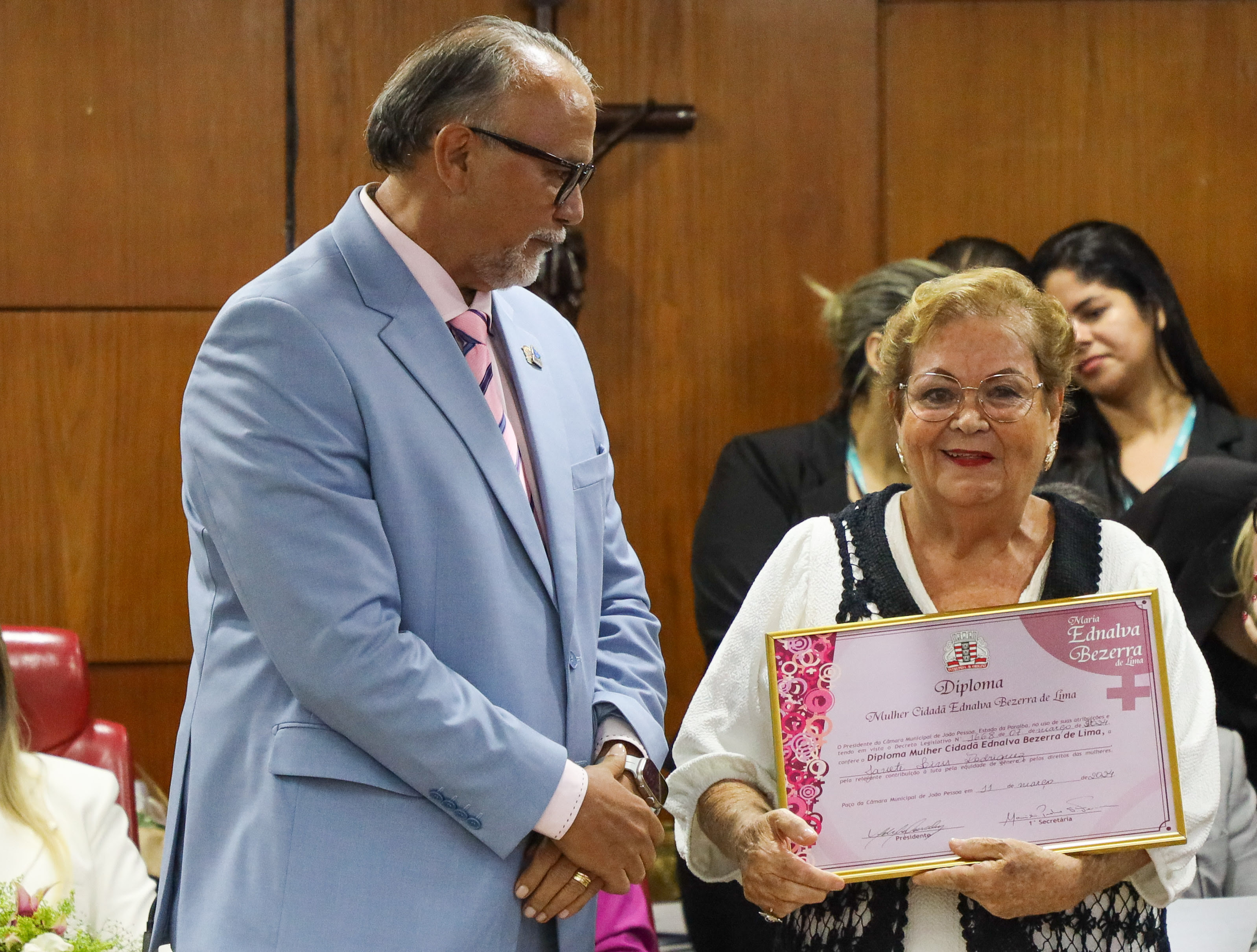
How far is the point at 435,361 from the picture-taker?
166cm

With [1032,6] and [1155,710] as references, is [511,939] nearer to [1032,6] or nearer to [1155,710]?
[1155,710]

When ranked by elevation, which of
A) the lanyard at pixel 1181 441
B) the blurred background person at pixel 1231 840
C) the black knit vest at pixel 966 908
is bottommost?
the blurred background person at pixel 1231 840

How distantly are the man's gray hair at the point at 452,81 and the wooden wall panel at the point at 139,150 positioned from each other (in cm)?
183

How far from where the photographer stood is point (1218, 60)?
369 cm

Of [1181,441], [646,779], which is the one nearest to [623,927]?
[646,779]

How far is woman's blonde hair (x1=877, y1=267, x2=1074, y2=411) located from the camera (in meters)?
1.74

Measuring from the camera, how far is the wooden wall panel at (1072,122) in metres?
3.66

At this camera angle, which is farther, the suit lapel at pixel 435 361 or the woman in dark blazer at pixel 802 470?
the woman in dark blazer at pixel 802 470

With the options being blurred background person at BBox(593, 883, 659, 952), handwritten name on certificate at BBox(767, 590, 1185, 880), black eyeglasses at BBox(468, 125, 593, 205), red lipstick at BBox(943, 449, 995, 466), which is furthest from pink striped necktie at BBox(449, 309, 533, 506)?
blurred background person at BBox(593, 883, 659, 952)

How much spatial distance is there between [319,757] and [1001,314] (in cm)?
95

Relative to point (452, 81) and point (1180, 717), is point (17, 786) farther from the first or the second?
point (1180, 717)

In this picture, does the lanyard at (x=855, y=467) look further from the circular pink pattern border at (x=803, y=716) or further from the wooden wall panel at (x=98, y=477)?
the wooden wall panel at (x=98, y=477)
